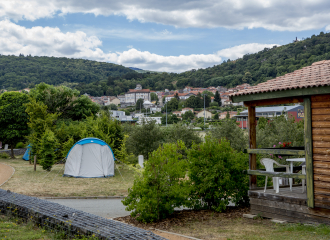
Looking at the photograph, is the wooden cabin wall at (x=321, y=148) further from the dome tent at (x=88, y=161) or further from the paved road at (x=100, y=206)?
the dome tent at (x=88, y=161)

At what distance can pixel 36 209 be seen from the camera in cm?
713

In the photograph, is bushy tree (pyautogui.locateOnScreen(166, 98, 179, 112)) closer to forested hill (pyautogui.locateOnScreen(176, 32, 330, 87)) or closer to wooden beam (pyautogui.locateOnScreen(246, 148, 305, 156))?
Answer: forested hill (pyautogui.locateOnScreen(176, 32, 330, 87))

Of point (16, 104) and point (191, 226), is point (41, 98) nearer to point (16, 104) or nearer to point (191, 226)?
point (16, 104)

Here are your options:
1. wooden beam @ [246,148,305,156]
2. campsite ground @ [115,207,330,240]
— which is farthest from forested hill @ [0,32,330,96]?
campsite ground @ [115,207,330,240]

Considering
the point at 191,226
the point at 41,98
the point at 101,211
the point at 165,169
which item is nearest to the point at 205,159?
the point at 165,169

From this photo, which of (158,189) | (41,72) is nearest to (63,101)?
(158,189)

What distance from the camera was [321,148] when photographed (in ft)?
22.0

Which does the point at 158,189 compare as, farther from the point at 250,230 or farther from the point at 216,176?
the point at 250,230

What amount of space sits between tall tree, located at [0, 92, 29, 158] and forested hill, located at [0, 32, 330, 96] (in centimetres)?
7305

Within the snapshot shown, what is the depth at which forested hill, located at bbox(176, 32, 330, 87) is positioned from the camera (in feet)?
293

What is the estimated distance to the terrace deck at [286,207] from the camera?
22.2 feet

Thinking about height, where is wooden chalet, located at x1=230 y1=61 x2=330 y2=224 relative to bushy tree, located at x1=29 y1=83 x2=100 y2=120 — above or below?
below

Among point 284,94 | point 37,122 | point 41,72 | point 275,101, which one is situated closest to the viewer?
point 284,94

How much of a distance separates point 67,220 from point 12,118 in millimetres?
26460
